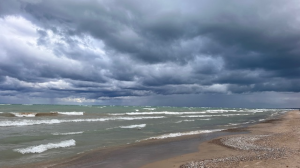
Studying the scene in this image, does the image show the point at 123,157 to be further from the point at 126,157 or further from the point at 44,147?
the point at 44,147

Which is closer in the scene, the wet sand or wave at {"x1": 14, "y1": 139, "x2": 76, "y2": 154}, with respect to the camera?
the wet sand

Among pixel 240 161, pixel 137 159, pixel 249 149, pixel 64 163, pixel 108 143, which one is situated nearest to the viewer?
pixel 240 161

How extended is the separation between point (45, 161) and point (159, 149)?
642 centimetres

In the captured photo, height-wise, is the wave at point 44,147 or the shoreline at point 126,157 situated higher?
the wave at point 44,147

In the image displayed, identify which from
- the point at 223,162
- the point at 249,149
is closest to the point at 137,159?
the point at 223,162

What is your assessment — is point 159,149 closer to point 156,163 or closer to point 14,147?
point 156,163

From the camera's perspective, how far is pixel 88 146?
46.1ft

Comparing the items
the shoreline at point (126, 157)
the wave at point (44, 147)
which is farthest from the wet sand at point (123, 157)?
the wave at point (44, 147)

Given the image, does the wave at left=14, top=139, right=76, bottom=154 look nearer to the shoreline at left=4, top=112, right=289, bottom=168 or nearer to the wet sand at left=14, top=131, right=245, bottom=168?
the shoreline at left=4, top=112, right=289, bottom=168

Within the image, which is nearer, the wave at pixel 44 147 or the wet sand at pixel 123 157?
the wet sand at pixel 123 157

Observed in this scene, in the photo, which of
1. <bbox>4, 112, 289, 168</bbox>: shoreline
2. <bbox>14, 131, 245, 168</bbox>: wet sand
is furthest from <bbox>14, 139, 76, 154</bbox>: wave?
<bbox>14, 131, 245, 168</bbox>: wet sand

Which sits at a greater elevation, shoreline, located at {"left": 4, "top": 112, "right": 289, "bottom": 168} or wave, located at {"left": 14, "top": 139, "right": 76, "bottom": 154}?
wave, located at {"left": 14, "top": 139, "right": 76, "bottom": 154}

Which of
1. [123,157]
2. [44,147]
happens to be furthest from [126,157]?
[44,147]

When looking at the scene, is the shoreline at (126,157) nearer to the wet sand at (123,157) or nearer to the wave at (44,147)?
the wet sand at (123,157)
